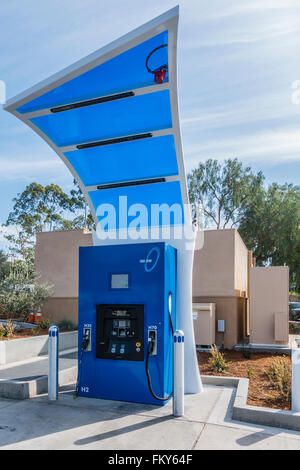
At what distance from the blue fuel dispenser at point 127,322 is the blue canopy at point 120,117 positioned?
135 cm

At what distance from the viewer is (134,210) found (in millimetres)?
6824

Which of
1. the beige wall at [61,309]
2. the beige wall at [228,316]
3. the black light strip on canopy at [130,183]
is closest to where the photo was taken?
the black light strip on canopy at [130,183]

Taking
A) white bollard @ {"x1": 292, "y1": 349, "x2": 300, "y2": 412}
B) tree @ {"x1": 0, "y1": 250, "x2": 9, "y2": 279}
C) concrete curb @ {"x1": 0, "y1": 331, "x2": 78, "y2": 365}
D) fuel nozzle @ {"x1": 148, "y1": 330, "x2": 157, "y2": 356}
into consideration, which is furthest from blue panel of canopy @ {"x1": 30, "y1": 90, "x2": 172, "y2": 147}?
tree @ {"x1": 0, "y1": 250, "x2": 9, "y2": 279}

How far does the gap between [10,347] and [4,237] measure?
979 inches

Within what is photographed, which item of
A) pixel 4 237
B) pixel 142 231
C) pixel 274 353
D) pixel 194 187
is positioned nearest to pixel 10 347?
pixel 142 231

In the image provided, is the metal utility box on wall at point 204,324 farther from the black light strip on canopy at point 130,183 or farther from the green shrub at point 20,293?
the black light strip on canopy at point 130,183

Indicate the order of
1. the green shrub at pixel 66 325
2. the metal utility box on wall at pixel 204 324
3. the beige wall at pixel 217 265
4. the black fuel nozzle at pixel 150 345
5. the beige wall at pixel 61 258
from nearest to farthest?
1. the black fuel nozzle at pixel 150 345
2. the metal utility box on wall at pixel 204 324
3. the beige wall at pixel 217 265
4. the green shrub at pixel 66 325
5. the beige wall at pixel 61 258

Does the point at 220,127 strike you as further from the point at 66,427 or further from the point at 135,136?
the point at 66,427

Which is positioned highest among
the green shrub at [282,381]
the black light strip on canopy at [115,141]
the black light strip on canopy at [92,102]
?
the black light strip on canopy at [92,102]

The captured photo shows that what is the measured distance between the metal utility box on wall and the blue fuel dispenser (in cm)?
470

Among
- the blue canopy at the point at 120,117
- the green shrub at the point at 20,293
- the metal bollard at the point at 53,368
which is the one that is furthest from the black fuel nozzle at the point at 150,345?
the green shrub at the point at 20,293

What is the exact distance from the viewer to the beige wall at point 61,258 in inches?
558

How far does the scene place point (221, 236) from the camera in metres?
11.8

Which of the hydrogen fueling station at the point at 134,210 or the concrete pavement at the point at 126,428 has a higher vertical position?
the hydrogen fueling station at the point at 134,210
